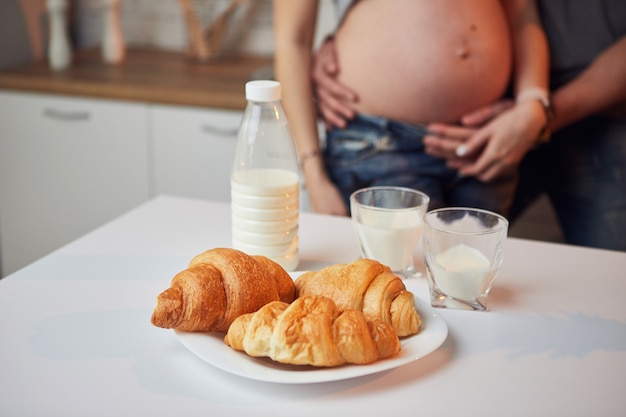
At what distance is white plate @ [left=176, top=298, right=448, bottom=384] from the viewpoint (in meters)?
0.68

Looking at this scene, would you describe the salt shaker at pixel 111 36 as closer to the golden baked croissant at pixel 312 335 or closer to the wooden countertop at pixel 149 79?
the wooden countertop at pixel 149 79

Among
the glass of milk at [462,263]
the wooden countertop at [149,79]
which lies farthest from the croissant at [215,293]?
the wooden countertop at [149,79]

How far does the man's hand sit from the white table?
53 cm

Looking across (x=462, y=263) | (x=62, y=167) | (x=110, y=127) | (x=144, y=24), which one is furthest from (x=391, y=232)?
(x=144, y=24)

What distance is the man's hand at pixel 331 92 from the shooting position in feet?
5.00

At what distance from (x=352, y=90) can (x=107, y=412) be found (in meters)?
1.00

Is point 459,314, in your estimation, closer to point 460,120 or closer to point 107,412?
point 107,412

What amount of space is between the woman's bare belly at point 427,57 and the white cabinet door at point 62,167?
0.81 m

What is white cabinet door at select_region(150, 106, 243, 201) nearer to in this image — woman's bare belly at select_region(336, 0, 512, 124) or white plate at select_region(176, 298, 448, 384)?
woman's bare belly at select_region(336, 0, 512, 124)

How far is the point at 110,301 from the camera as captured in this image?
867mm

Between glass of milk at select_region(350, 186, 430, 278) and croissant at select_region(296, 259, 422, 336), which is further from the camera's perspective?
glass of milk at select_region(350, 186, 430, 278)

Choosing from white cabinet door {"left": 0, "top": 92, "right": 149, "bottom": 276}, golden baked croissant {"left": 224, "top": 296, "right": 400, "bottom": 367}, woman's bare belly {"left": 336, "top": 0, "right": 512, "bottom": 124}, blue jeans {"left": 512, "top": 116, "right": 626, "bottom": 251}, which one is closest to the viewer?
golden baked croissant {"left": 224, "top": 296, "right": 400, "bottom": 367}

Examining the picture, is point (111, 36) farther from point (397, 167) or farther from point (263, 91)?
point (263, 91)

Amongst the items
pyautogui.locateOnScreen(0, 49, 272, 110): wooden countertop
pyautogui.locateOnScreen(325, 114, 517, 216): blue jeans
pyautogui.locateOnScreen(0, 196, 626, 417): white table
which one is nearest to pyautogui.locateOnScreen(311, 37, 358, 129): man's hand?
pyautogui.locateOnScreen(325, 114, 517, 216): blue jeans
